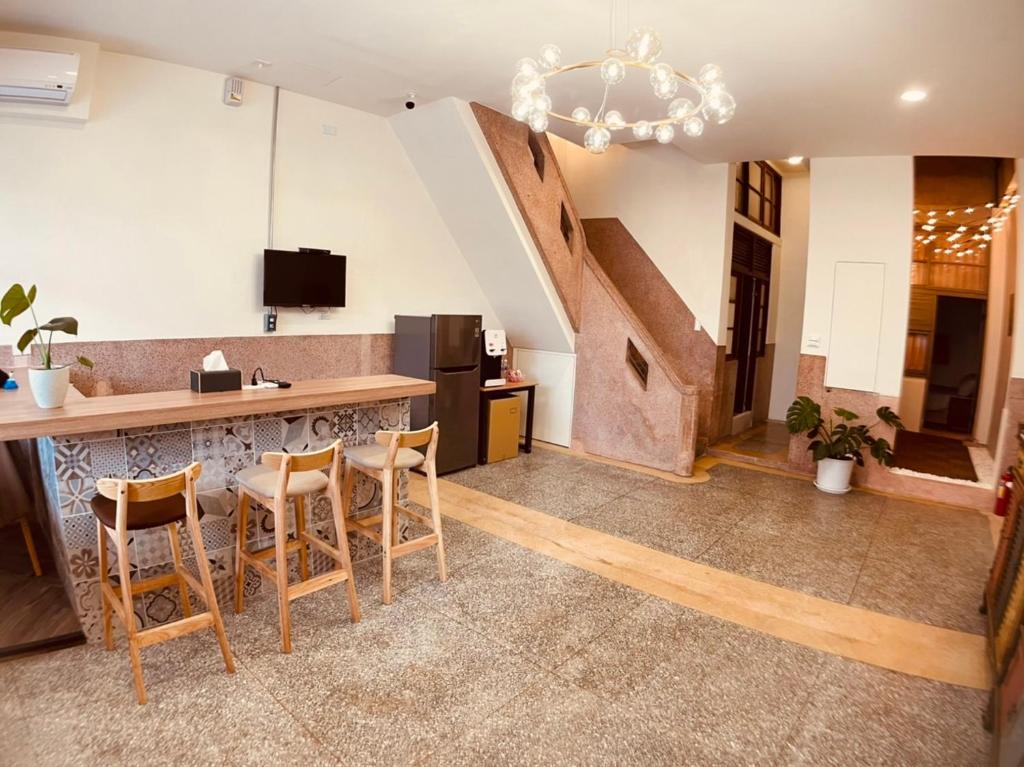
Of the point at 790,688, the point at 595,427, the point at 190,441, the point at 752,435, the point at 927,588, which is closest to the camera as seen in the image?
the point at 790,688

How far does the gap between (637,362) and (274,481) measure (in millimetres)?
4199

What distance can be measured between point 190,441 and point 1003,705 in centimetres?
366

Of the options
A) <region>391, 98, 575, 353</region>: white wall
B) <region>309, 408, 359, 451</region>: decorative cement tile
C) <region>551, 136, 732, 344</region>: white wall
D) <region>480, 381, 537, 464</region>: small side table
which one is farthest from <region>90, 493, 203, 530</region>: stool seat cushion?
<region>551, 136, 732, 344</region>: white wall

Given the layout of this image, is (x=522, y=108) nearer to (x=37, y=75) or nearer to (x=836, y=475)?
(x=37, y=75)

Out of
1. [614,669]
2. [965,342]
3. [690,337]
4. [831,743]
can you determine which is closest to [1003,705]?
[831,743]

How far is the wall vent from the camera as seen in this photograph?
5.96 meters

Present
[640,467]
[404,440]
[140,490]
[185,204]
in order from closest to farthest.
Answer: [140,490], [404,440], [185,204], [640,467]

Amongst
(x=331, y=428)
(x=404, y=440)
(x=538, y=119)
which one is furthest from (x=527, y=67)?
(x=331, y=428)

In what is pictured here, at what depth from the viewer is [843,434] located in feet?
17.6

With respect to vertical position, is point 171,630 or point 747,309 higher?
point 747,309

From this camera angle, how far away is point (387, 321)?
5.66 metres

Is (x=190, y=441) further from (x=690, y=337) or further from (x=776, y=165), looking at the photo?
(x=776, y=165)

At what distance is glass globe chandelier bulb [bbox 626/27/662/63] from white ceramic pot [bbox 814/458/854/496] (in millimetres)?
4275

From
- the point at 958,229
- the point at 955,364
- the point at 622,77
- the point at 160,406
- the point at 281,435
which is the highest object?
the point at 958,229
